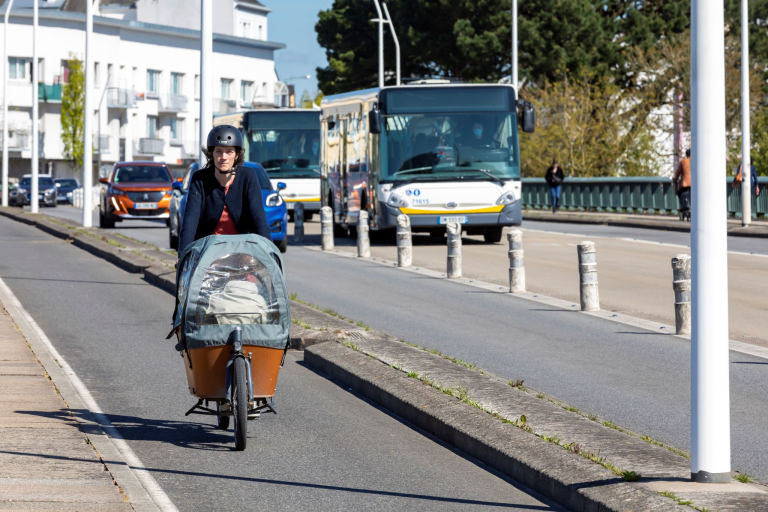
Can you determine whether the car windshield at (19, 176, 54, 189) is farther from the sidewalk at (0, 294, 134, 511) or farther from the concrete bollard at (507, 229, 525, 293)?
the sidewalk at (0, 294, 134, 511)

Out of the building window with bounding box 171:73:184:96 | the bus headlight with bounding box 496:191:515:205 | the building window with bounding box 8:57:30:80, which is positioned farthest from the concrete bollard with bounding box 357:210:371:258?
the building window with bounding box 171:73:184:96

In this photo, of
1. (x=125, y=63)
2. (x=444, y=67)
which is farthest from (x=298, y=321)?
(x=125, y=63)

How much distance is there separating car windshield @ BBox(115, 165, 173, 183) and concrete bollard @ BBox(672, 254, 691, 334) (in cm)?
2772

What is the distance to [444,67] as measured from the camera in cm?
6831

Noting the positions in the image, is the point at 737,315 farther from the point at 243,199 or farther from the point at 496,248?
the point at 496,248

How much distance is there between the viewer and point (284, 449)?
8094 millimetres

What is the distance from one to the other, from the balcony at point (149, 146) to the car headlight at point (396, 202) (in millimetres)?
76363

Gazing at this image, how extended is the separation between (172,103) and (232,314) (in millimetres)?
100044

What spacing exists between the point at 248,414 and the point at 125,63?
319ft

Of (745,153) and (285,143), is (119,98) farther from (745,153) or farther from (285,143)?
(745,153)

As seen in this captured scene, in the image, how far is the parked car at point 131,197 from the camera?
3869 cm

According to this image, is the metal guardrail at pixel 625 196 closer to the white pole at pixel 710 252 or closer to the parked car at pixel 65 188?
the white pole at pixel 710 252

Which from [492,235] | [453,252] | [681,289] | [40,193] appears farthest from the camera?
[40,193]

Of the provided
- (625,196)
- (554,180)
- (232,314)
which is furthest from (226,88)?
(232,314)
